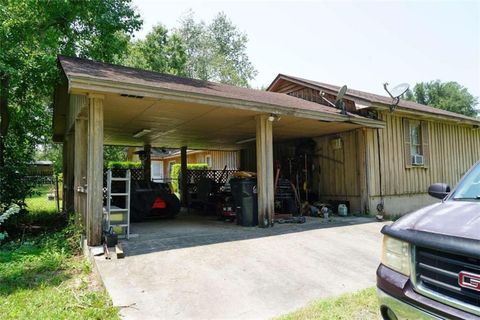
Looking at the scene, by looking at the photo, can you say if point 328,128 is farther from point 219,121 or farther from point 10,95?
point 10,95

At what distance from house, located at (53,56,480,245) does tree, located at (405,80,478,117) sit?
38359 millimetres

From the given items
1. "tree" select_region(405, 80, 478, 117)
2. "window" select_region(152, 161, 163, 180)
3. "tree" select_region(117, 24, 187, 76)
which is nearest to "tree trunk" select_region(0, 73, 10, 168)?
"tree" select_region(117, 24, 187, 76)

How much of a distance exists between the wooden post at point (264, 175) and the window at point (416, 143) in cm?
551

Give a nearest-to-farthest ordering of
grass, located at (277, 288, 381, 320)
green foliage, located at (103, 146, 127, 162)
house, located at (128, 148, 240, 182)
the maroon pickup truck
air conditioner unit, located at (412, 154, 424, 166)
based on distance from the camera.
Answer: the maroon pickup truck → grass, located at (277, 288, 381, 320) → air conditioner unit, located at (412, 154, 424, 166) → house, located at (128, 148, 240, 182) → green foliage, located at (103, 146, 127, 162)

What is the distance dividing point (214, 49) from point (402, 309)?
106 feet

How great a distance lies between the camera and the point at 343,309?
3402 mm

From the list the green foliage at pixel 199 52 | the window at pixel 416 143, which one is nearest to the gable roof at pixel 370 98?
the window at pixel 416 143

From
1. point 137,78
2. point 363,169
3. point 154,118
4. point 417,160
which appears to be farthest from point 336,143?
point 137,78

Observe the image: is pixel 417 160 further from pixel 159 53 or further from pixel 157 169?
pixel 159 53

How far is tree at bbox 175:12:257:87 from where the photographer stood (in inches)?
1246

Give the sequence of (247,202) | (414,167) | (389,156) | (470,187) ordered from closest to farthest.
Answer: (470,187) → (247,202) → (389,156) → (414,167)

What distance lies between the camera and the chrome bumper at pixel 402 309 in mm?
2036

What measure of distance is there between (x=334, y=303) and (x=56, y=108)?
10.0 meters

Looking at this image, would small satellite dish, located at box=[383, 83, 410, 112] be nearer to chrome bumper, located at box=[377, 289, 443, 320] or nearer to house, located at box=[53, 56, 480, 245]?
house, located at box=[53, 56, 480, 245]
